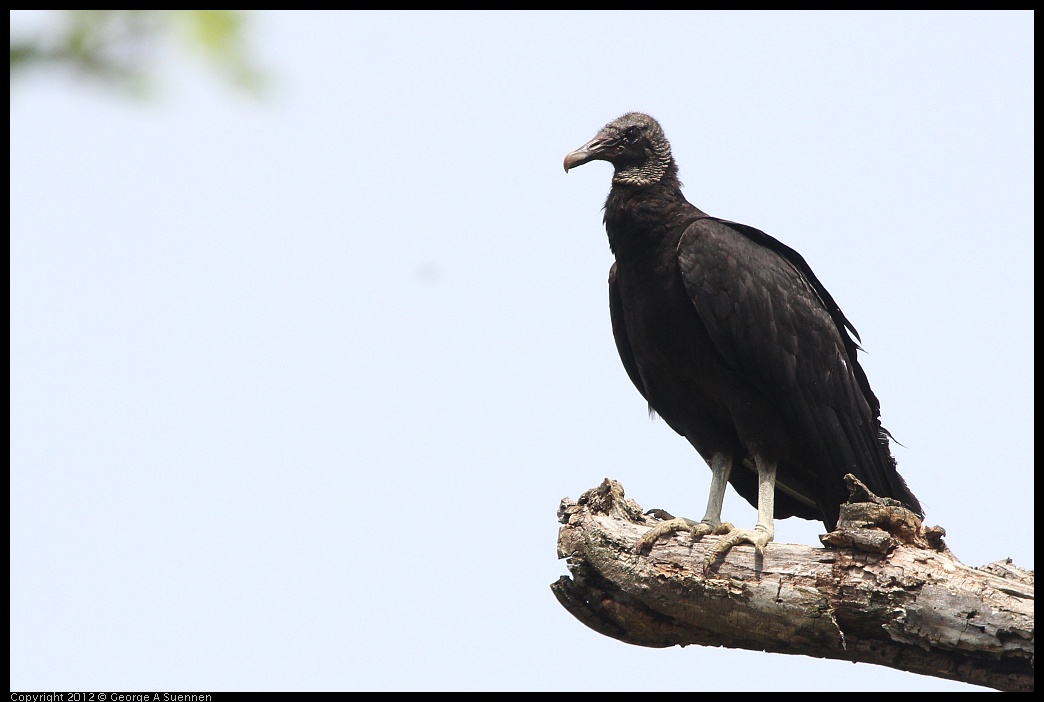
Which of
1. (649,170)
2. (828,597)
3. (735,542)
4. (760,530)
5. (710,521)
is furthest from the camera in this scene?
(649,170)

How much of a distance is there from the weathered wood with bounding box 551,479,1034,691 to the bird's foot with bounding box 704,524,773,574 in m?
0.02

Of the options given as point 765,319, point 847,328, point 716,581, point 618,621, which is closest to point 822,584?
point 716,581

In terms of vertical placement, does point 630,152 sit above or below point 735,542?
above

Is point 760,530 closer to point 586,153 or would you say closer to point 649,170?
point 649,170

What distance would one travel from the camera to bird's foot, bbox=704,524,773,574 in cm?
337

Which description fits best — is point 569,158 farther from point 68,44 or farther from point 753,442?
point 68,44

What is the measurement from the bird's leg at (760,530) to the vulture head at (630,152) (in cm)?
141

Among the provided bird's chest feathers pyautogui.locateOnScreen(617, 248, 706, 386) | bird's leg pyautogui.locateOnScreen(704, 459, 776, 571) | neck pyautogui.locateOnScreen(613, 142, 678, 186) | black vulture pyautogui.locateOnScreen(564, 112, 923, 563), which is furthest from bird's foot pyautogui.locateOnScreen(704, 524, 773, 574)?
neck pyautogui.locateOnScreen(613, 142, 678, 186)

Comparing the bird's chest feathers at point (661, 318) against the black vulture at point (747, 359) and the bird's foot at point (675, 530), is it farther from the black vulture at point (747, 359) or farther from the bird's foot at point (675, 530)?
the bird's foot at point (675, 530)

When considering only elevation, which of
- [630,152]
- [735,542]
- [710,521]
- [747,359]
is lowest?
[735,542]

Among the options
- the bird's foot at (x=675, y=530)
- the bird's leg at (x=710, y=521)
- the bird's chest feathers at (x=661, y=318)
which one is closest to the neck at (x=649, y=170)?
the bird's chest feathers at (x=661, y=318)

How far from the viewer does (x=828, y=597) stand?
316 centimetres

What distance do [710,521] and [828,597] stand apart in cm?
108

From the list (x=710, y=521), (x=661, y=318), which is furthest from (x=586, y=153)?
(x=710, y=521)
